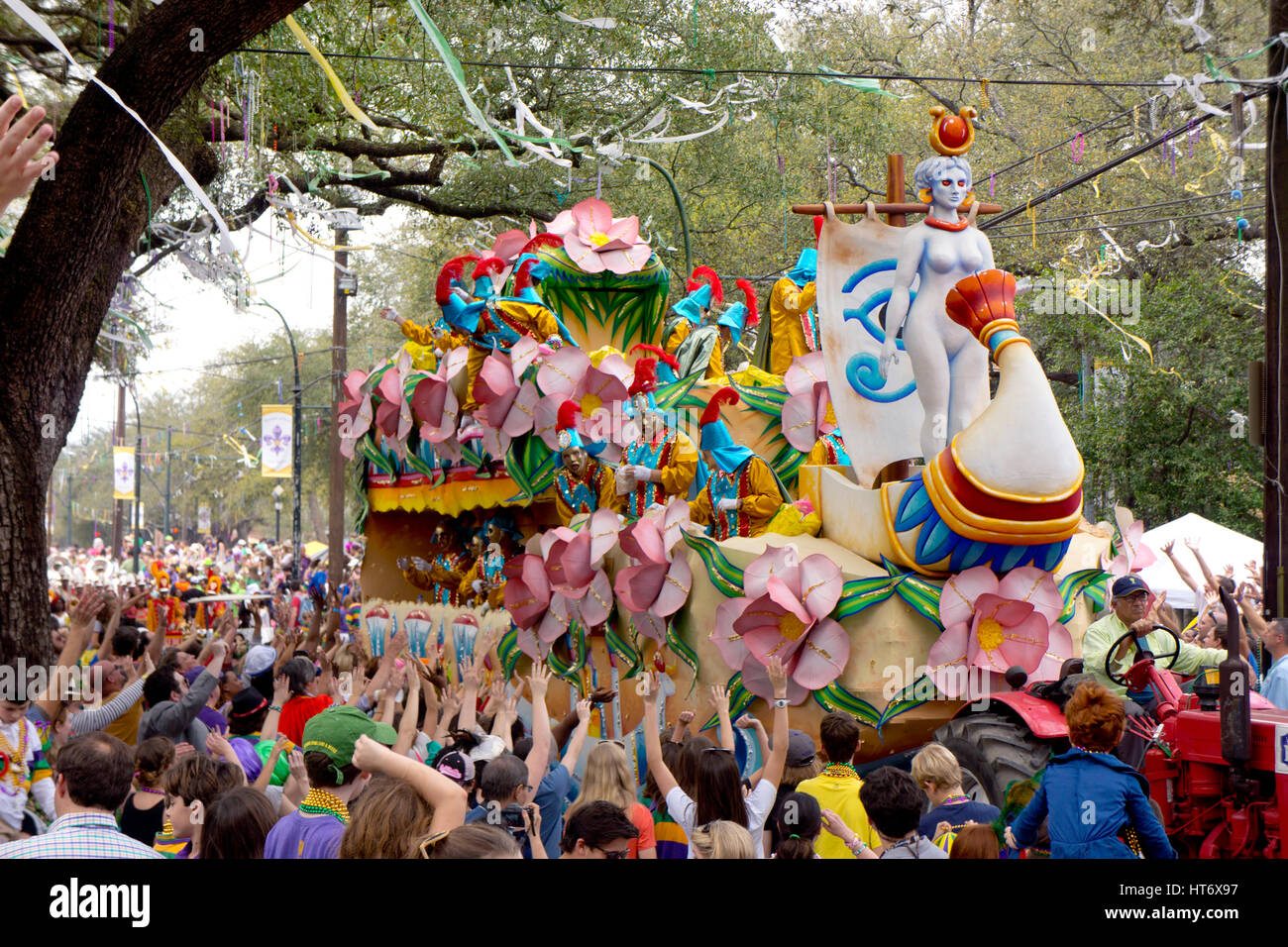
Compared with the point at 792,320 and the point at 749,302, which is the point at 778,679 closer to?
the point at 792,320

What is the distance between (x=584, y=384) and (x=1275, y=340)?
4810mm

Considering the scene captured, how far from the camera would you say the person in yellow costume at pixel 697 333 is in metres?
11.9

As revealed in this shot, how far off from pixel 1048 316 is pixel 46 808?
17.4 meters

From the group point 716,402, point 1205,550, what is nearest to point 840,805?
point 716,402

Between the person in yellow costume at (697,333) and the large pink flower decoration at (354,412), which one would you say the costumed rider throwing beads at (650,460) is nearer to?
the person in yellow costume at (697,333)

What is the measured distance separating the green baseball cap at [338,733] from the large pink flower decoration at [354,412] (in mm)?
9226

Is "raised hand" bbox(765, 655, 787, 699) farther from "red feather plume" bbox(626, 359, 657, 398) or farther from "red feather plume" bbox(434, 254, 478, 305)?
"red feather plume" bbox(434, 254, 478, 305)

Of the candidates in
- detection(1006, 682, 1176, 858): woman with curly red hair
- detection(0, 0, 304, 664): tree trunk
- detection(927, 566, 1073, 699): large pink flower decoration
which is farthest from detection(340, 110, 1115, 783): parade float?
detection(0, 0, 304, 664): tree trunk

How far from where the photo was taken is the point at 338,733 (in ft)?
14.3

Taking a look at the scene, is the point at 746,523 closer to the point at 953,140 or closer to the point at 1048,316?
the point at 953,140

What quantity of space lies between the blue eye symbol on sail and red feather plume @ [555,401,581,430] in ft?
7.88

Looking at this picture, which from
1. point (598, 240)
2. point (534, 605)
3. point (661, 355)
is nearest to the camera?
point (534, 605)

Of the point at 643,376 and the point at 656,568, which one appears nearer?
the point at 656,568
